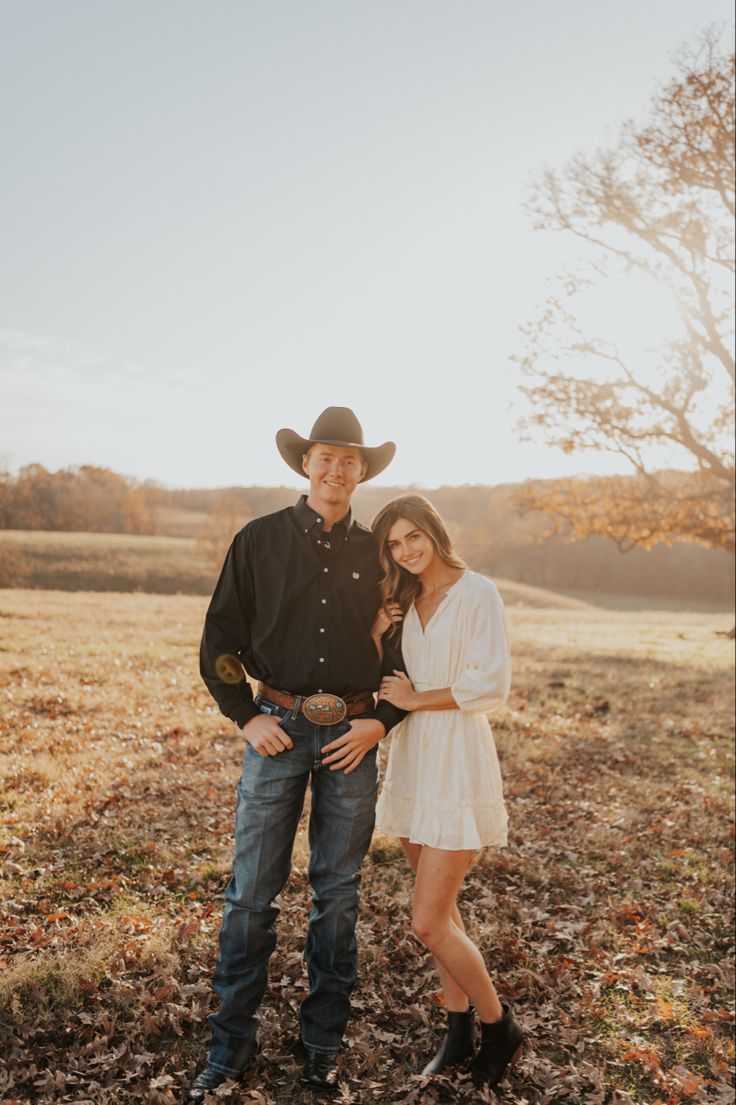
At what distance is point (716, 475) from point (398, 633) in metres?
15.7

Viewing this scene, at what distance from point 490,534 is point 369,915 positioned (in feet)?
230

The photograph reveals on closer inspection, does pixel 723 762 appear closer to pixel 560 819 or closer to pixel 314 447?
pixel 560 819

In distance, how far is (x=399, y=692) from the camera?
409cm

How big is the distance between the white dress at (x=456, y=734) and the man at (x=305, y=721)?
0.19 meters

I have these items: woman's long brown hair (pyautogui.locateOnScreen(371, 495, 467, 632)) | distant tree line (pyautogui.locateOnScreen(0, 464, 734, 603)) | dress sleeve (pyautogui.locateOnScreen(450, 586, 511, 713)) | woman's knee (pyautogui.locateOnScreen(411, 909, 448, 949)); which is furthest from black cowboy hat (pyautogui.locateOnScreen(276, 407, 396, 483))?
distant tree line (pyautogui.locateOnScreen(0, 464, 734, 603))

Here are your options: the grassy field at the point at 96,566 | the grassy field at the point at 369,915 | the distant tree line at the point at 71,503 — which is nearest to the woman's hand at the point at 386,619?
the grassy field at the point at 369,915

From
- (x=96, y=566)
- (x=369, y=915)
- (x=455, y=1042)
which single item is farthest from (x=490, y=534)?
(x=455, y=1042)

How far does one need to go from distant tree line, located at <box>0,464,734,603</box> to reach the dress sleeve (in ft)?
183

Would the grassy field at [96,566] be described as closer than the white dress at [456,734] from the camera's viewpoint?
No

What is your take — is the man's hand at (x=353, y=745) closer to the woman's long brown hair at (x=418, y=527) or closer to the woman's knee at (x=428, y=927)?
the woman's long brown hair at (x=418, y=527)

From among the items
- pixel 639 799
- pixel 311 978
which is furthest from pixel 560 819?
pixel 311 978

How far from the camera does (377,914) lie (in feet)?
20.4

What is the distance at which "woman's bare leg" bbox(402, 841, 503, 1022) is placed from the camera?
396cm

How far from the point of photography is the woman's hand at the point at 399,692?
4.07m
